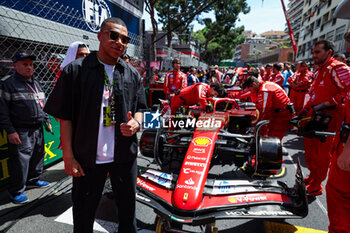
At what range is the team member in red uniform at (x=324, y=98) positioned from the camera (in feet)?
8.84

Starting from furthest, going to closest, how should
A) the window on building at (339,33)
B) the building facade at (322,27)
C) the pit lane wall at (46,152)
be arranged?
1. the building facade at (322,27)
2. the window on building at (339,33)
3. the pit lane wall at (46,152)

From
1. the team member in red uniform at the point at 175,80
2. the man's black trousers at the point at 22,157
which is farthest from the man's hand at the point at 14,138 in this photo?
the team member in red uniform at the point at 175,80

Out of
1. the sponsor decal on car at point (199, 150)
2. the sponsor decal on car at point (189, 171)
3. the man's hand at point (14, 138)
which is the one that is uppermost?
the man's hand at point (14, 138)

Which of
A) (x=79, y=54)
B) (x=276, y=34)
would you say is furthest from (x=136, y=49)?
(x=276, y=34)

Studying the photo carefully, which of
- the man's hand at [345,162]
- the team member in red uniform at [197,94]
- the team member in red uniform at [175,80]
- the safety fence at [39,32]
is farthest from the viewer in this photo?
the team member in red uniform at [175,80]

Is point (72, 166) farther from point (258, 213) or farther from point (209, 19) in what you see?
point (209, 19)

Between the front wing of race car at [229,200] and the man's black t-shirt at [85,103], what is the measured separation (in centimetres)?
76

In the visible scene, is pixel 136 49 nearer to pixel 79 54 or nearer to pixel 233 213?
pixel 79 54

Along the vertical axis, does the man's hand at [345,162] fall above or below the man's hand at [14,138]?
above

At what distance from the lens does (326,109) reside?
2814mm

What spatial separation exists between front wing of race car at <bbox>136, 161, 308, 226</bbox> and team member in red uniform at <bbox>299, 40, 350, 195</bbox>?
935mm

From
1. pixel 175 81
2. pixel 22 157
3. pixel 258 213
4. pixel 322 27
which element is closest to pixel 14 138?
pixel 22 157

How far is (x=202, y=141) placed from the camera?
2.82 m

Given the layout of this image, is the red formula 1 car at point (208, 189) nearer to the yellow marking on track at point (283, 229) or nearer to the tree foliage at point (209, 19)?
the yellow marking on track at point (283, 229)
